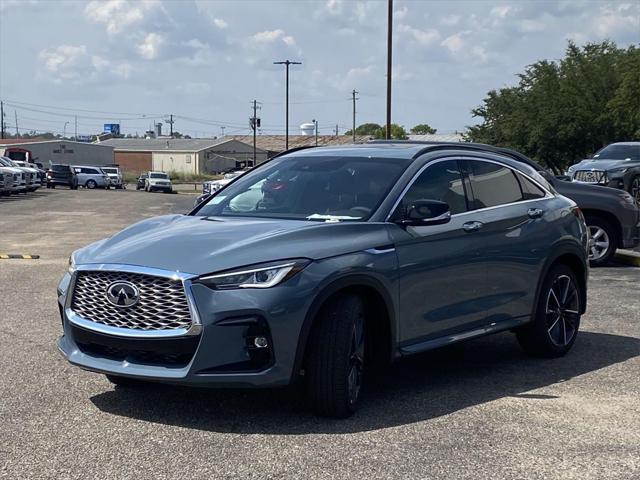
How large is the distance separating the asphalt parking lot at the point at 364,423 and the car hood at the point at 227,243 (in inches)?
38.2

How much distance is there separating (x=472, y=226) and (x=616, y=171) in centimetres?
1404

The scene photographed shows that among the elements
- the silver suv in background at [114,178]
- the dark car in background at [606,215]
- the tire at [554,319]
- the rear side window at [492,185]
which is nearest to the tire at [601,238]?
the dark car in background at [606,215]

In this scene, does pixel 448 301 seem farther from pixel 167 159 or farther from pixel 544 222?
pixel 167 159

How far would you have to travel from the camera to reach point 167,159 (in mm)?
120625

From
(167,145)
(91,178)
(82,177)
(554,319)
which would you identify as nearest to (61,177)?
(82,177)

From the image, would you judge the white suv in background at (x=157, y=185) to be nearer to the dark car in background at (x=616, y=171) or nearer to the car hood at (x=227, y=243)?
the dark car in background at (x=616, y=171)

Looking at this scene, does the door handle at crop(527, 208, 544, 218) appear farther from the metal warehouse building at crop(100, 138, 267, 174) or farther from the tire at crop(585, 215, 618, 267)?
the metal warehouse building at crop(100, 138, 267, 174)

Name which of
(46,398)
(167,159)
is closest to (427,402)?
(46,398)

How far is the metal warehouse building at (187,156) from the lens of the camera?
385 feet

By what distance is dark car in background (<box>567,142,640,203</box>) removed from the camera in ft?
64.9

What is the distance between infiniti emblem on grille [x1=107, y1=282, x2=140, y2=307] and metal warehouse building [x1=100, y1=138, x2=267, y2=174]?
111572 millimetres

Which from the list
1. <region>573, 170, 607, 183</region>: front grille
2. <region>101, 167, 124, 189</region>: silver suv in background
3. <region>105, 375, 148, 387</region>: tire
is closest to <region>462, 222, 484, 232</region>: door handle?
<region>105, 375, 148, 387</region>: tire

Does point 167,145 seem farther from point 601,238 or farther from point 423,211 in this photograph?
point 423,211

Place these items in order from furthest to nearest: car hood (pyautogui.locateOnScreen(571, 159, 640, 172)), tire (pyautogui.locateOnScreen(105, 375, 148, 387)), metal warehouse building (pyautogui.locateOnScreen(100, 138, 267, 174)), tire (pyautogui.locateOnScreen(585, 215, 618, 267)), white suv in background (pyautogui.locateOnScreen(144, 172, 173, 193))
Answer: metal warehouse building (pyautogui.locateOnScreen(100, 138, 267, 174)), white suv in background (pyautogui.locateOnScreen(144, 172, 173, 193)), car hood (pyautogui.locateOnScreen(571, 159, 640, 172)), tire (pyautogui.locateOnScreen(585, 215, 618, 267)), tire (pyautogui.locateOnScreen(105, 375, 148, 387))
